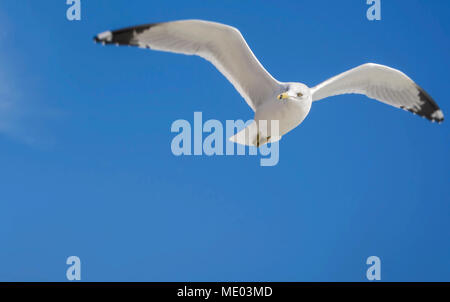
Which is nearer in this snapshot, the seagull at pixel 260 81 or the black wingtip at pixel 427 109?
the seagull at pixel 260 81

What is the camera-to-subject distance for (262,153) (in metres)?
3.96

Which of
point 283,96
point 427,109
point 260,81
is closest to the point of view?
point 283,96

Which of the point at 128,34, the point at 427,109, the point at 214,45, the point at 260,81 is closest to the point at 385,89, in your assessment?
the point at 427,109

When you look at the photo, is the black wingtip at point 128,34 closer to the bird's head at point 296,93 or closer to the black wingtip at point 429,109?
the bird's head at point 296,93

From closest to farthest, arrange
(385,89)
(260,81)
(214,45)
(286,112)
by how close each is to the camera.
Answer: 1. (286,112)
2. (214,45)
3. (260,81)
4. (385,89)

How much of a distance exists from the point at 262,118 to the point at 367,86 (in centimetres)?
102

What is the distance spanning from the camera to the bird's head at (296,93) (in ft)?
11.5

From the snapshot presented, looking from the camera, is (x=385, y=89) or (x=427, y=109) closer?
(x=385, y=89)

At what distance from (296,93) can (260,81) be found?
49 centimetres

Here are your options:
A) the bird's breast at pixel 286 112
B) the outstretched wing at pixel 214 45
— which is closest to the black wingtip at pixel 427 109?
the bird's breast at pixel 286 112

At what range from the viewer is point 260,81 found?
3.92m

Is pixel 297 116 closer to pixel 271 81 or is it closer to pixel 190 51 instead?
pixel 271 81

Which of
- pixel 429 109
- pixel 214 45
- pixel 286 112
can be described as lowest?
pixel 286 112

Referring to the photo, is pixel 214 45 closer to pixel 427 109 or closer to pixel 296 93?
pixel 296 93
